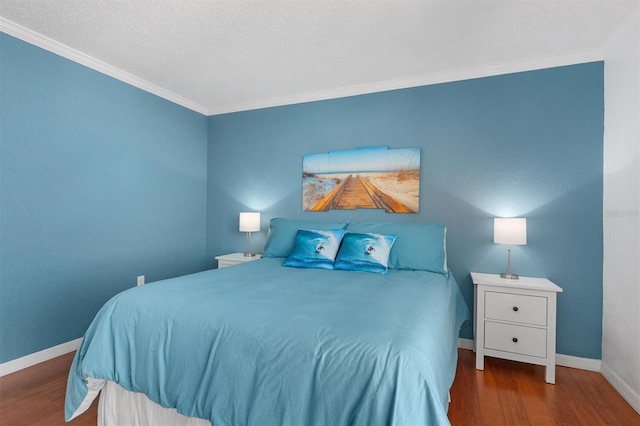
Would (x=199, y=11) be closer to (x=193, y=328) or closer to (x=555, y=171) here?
(x=193, y=328)

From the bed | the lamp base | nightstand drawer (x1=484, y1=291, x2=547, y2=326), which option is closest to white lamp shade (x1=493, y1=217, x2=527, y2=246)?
the lamp base

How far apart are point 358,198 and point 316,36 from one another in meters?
1.55

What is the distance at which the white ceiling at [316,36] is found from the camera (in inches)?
79.2

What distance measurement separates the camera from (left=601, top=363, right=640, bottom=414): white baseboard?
192 centimetres

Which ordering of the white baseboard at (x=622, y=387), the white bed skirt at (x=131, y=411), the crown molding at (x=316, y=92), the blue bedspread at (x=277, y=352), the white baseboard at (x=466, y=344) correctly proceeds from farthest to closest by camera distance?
the white baseboard at (x=466, y=344), the crown molding at (x=316, y=92), the white baseboard at (x=622, y=387), the white bed skirt at (x=131, y=411), the blue bedspread at (x=277, y=352)

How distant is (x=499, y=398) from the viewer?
2.00m

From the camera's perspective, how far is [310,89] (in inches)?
132

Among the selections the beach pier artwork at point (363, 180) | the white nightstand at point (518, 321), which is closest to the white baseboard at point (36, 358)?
the beach pier artwork at point (363, 180)

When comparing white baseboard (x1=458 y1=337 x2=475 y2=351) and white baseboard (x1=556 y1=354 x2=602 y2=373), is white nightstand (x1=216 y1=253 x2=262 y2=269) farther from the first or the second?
white baseboard (x1=556 y1=354 x2=602 y2=373)

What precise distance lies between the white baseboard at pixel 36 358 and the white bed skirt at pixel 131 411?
118 centimetres

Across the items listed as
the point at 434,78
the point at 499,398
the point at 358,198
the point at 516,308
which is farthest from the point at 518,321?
the point at 434,78

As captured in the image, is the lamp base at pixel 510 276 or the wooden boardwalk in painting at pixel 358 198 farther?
the wooden boardwalk in painting at pixel 358 198

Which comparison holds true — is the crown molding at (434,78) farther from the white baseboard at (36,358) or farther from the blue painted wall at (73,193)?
the white baseboard at (36,358)

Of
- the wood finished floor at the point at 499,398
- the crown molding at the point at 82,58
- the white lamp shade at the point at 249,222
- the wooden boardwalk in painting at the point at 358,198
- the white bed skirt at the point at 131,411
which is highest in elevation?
the crown molding at the point at 82,58
